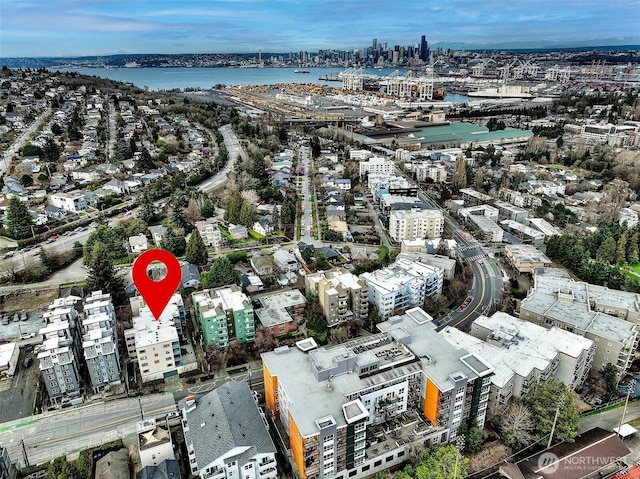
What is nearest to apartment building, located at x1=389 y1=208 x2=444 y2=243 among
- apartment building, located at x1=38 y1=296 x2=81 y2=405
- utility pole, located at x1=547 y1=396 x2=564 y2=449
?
utility pole, located at x1=547 y1=396 x2=564 y2=449

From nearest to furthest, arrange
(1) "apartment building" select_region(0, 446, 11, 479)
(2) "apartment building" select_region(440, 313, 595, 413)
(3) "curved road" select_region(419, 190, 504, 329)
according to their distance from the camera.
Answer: (1) "apartment building" select_region(0, 446, 11, 479) → (2) "apartment building" select_region(440, 313, 595, 413) → (3) "curved road" select_region(419, 190, 504, 329)

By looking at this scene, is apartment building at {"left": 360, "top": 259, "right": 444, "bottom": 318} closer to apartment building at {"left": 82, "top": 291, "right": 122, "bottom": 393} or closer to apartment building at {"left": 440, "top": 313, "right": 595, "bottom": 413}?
apartment building at {"left": 440, "top": 313, "right": 595, "bottom": 413}

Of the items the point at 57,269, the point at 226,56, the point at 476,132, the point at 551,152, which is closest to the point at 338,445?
the point at 57,269

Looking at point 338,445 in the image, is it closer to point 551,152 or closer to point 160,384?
point 160,384

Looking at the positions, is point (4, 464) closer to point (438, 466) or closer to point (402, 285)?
point (438, 466)

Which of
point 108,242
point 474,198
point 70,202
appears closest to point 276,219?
point 108,242

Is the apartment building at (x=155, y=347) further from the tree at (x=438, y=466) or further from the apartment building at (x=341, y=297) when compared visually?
the tree at (x=438, y=466)
